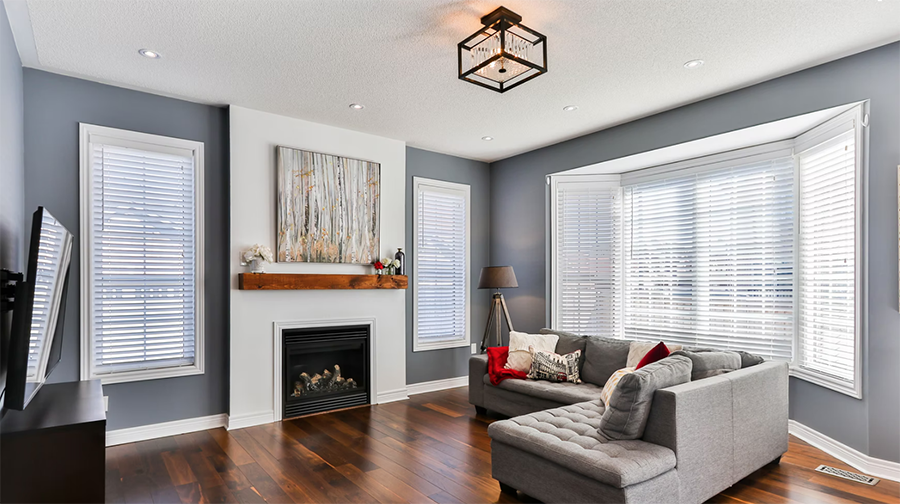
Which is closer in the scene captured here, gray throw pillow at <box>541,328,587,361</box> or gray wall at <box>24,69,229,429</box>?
gray wall at <box>24,69,229,429</box>

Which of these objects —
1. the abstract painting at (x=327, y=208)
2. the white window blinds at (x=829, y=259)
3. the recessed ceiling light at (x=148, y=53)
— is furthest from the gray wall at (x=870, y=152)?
the recessed ceiling light at (x=148, y=53)

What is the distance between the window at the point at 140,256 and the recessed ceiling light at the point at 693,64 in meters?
3.96

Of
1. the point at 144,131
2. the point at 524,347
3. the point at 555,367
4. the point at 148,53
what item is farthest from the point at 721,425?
the point at 144,131

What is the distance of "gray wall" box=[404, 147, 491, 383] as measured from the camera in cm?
579

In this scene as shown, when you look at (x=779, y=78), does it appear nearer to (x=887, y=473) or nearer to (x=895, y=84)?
(x=895, y=84)

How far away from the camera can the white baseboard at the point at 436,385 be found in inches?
225

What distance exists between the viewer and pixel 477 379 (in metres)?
4.81

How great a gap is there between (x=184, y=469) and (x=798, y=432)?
15.1 ft

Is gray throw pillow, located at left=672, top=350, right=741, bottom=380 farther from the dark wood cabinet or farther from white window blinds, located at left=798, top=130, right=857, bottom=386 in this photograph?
the dark wood cabinet

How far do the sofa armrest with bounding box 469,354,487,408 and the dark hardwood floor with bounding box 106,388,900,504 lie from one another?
262mm

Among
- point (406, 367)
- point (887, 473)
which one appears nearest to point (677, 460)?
point (887, 473)

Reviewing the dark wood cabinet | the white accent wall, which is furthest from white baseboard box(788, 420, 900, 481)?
the dark wood cabinet

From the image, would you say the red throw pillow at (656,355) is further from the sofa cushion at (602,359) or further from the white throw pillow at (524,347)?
the white throw pillow at (524,347)

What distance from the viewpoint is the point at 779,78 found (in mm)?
3729
